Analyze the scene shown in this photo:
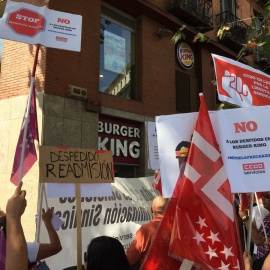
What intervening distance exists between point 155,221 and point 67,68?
618 cm

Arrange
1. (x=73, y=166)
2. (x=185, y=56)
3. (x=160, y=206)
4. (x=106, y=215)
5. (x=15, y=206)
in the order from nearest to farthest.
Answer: (x=15, y=206)
(x=160, y=206)
(x=73, y=166)
(x=106, y=215)
(x=185, y=56)

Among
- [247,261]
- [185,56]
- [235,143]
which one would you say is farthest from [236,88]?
[185,56]

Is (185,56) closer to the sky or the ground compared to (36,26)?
closer to the sky

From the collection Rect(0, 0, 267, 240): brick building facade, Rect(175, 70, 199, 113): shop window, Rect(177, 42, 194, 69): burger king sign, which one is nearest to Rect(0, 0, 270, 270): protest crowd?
Rect(0, 0, 267, 240): brick building facade

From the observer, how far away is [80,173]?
3617 mm

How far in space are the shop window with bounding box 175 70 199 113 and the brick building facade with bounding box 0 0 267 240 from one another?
1.6 inches

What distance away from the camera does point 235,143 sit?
307 centimetres

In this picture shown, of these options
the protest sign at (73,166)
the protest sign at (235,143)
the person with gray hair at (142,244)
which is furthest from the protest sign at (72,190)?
the protest sign at (235,143)

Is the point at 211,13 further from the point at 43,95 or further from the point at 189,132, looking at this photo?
the point at 189,132

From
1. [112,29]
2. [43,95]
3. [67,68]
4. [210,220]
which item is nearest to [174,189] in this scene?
[210,220]

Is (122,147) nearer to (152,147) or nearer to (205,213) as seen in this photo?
(152,147)

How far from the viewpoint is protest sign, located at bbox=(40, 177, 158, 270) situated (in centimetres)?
444

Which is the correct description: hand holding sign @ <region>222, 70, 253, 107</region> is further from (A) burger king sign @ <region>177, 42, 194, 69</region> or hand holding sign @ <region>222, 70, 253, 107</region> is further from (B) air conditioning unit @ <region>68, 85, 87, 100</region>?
(A) burger king sign @ <region>177, 42, 194, 69</region>

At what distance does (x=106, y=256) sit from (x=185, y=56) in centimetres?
1167
